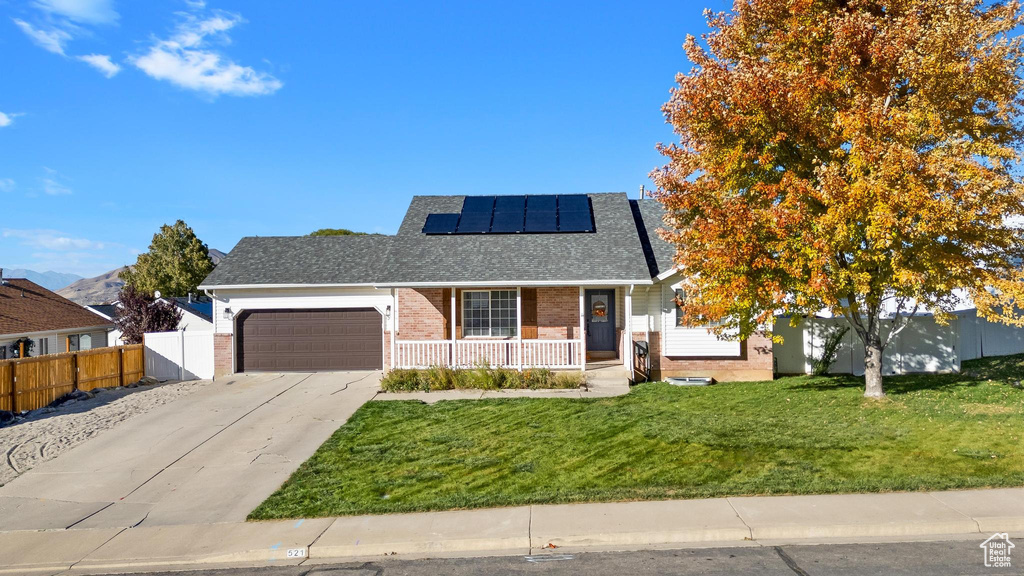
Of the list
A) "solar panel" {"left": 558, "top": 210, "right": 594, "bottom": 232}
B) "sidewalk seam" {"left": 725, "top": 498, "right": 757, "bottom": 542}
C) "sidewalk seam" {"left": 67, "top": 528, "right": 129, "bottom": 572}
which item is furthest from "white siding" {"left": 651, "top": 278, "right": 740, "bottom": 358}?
"sidewalk seam" {"left": 67, "top": 528, "right": 129, "bottom": 572}

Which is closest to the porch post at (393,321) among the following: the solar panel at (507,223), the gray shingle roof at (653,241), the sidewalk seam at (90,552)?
the solar panel at (507,223)

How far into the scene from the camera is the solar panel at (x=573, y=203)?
1983cm

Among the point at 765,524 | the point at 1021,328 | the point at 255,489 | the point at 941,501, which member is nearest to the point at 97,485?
the point at 255,489

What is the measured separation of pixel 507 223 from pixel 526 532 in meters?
13.4

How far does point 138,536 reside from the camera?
694 cm

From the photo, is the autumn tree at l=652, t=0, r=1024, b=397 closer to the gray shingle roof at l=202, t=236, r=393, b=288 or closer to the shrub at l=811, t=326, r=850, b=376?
the shrub at l=811, t=326, r=850, b=376

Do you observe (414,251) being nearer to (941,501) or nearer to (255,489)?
(255,489)

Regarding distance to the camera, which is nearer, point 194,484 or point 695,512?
point 695,512

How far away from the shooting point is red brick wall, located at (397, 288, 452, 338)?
56.5 feet

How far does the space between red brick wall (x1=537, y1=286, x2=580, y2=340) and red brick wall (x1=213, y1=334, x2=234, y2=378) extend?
9.14m

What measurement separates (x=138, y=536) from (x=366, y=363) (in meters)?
10.8

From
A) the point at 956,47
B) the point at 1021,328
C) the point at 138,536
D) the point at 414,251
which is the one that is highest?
the point at 956,47

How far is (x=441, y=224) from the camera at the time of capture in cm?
1914

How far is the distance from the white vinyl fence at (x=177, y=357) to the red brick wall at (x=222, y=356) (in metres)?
0.27
